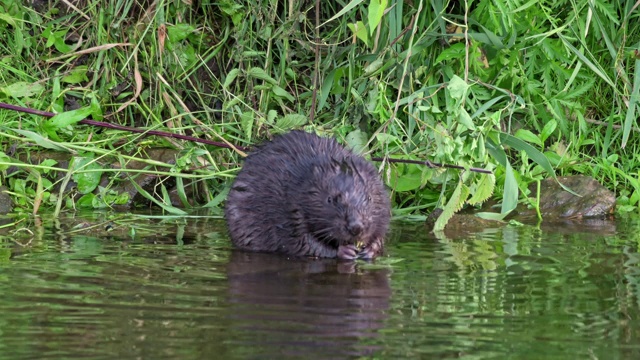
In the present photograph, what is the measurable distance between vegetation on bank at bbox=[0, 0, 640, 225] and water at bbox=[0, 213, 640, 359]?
2.68 feet

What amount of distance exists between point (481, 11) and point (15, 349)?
192 inches

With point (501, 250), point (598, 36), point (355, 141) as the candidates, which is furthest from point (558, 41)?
point (501, 250)

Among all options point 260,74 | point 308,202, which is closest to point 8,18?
point 260,74

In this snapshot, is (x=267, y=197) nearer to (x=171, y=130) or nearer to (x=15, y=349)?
(x=171, y=130)

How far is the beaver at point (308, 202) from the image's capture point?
231 inches

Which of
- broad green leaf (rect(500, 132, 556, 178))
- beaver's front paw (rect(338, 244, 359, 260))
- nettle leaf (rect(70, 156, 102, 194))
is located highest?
broad green leaf (rect(500, 132, 556, 178))

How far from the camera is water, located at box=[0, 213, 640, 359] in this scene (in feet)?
12.4

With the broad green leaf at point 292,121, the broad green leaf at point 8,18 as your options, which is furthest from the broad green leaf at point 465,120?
the broad green leaf at point 8,18

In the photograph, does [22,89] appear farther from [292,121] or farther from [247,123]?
[292,121]

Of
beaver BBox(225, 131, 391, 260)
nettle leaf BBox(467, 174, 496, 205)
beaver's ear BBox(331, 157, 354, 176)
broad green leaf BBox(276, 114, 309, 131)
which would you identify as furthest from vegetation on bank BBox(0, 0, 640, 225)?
beaver's ear BBox(331, 157, 354, 176)

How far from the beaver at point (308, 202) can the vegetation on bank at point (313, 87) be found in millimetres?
767

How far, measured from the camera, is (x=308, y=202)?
600 cm

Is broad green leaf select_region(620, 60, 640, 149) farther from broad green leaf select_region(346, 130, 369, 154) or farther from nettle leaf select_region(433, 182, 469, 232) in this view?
broad green leaf select_region(346, 130, 369, 154)

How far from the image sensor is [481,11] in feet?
25.6
